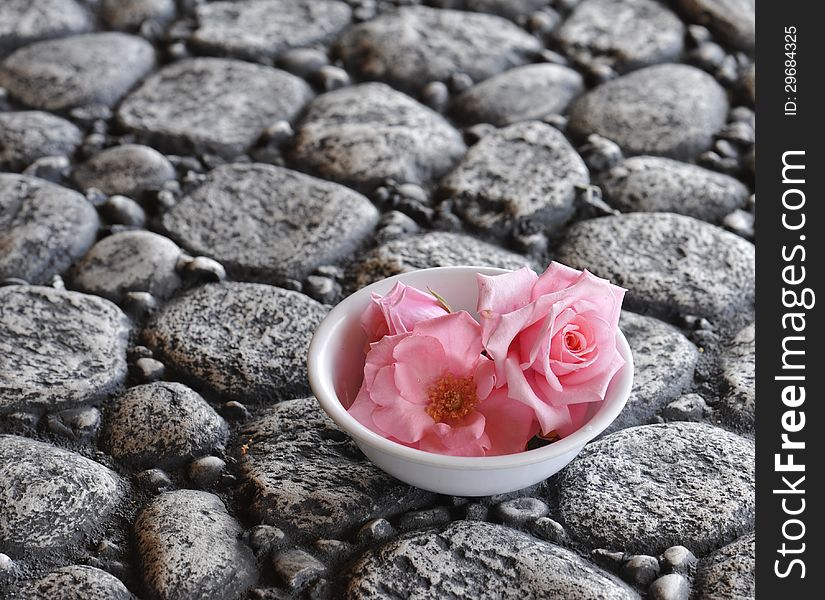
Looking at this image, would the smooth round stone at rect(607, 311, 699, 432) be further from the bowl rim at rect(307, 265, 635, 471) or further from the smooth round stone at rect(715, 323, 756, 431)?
the bowl rim at rect(307, 265, 635, 471)

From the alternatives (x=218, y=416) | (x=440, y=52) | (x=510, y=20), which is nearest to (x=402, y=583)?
(x=218, y=416)

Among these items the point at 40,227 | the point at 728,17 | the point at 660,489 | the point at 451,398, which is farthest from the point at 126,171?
the point at 728,17

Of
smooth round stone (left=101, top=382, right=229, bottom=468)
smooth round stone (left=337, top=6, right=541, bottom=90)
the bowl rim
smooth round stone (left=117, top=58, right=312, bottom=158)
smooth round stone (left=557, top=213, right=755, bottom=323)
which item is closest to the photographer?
the bowl rim

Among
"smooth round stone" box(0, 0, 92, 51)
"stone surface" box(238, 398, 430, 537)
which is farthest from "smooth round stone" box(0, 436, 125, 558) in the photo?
"smooth round stone" box(0, 0, 92, 51)

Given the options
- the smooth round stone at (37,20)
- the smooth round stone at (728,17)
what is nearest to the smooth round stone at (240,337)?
the smooth round stone at (37,20)

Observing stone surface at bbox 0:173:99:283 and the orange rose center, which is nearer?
the orange rose center
